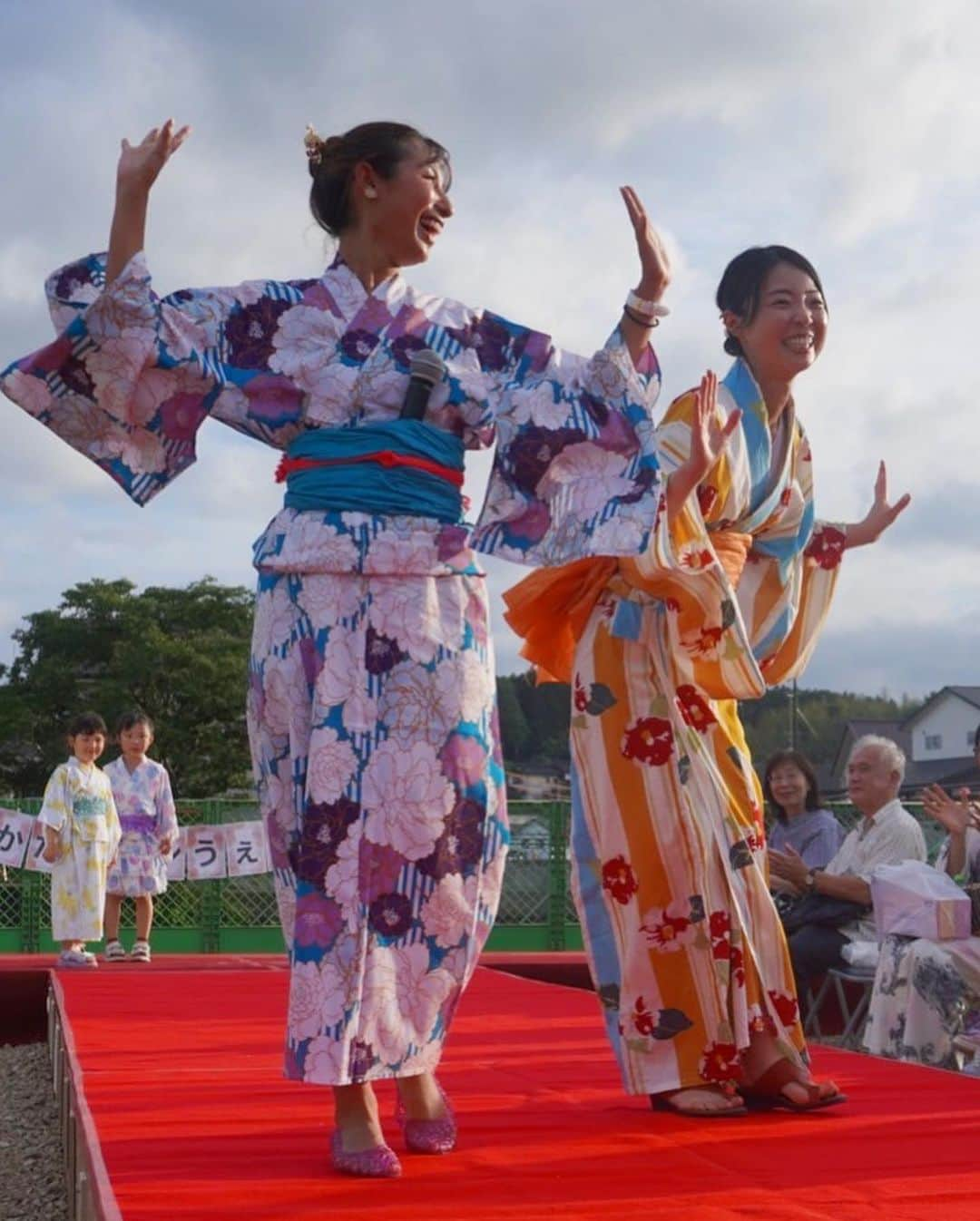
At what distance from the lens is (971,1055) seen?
17.0 feet

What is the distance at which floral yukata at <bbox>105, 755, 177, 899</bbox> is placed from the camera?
10.4 metres

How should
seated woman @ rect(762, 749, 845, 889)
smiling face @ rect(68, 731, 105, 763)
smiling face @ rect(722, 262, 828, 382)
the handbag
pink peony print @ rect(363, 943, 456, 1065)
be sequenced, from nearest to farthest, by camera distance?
pink peony print @ rect(363, 943, 456, 1065), smiling face @ rect(722, 262, 828, 382), the handbag, seated woman @ rect(762, 749, 845, 889), smiling face @ rect(68, 731, 105, 763)

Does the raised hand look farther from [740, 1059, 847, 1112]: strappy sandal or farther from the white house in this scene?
the white house

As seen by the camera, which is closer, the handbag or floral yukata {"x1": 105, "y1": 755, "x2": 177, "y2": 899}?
the handbag

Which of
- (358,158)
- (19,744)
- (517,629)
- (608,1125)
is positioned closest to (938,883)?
(517,629)

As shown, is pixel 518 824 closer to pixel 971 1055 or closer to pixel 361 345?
pixel 971 1055

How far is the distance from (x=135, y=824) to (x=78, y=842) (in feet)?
1.70

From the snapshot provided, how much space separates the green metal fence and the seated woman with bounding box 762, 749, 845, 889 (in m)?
5.91

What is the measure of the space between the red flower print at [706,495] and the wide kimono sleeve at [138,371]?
0.98 m

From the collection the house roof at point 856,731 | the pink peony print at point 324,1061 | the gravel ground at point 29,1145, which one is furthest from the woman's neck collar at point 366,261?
the house roof at point 856,731

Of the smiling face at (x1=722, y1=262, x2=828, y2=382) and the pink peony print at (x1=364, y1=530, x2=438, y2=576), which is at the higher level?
the smiling face at (x1=722, y1=262, x2=828, y2=382)

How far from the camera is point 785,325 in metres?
3.67

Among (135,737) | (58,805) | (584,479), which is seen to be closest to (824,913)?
(584,479)

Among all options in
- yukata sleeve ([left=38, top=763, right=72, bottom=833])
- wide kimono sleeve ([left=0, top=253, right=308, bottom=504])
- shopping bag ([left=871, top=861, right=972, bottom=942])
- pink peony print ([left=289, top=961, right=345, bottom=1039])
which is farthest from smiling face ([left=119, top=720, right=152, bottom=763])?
pink peony print ([left=289, top=961, right=345, bottom=1039])
